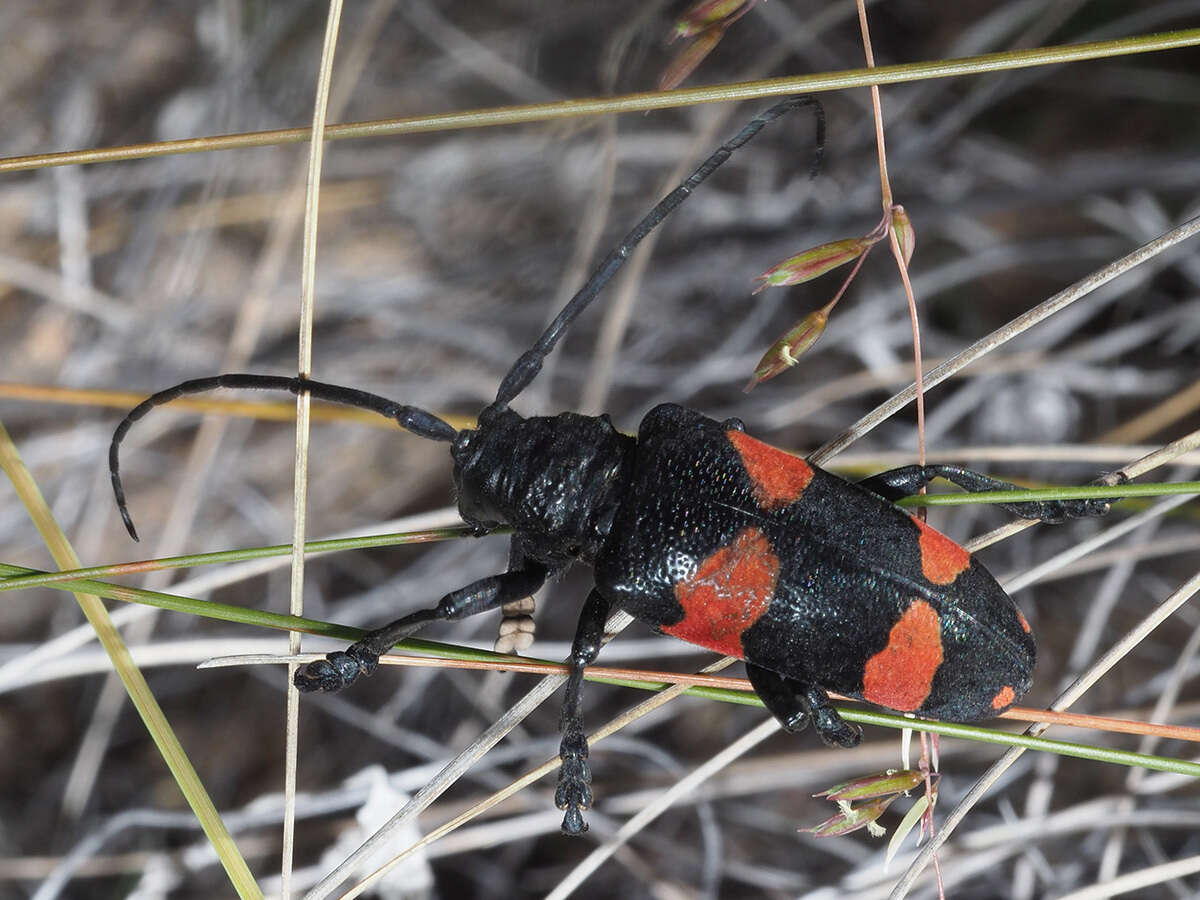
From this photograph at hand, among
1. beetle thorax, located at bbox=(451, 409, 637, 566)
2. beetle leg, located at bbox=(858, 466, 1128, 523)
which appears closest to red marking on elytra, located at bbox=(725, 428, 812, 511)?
beetle leg, located at bbox=(858, 466, 1128, 523)

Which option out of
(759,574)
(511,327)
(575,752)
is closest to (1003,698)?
(759,574)

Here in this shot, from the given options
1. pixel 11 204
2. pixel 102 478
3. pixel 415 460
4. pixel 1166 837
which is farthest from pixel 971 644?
pixel 11 204

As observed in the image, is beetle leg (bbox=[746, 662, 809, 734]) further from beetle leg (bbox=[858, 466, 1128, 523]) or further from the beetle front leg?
beetle leg (bbox=[858, 466, 1128, 523])

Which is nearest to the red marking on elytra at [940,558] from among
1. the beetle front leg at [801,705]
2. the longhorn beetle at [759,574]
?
the longhorn beetle at [759,574]

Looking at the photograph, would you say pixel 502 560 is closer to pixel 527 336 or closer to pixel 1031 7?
pixel 527 336

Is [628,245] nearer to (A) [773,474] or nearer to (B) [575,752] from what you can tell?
(A) [773,474]

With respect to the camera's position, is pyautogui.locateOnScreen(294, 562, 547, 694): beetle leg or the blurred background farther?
the blurred background

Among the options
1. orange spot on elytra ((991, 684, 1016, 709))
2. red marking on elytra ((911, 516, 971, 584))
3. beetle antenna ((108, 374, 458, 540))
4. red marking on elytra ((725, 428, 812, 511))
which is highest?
beetle antenna ((108, 374, 458, 540))
